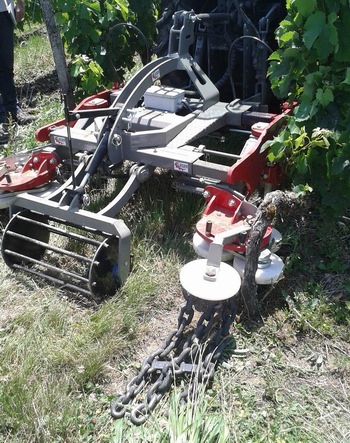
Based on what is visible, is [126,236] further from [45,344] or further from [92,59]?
[92,59]

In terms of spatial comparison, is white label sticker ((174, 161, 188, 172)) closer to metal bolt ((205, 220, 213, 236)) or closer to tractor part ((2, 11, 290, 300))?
Result: tractor part ((2, 11, 290, 300))

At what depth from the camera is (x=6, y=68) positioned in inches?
205

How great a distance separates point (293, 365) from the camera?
99.2 inches

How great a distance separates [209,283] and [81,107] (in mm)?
1871

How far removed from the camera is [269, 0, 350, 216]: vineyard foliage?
2859mm

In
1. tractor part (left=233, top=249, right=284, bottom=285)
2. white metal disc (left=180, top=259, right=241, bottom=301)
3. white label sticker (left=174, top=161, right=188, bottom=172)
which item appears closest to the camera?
white metal disc (left=180, top=259, right=241, bottom=301)

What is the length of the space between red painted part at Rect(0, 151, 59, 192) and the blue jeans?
1773 mm

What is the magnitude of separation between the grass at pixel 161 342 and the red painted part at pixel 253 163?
1.14 feet

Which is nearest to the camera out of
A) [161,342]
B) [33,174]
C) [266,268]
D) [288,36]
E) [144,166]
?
[161,342]

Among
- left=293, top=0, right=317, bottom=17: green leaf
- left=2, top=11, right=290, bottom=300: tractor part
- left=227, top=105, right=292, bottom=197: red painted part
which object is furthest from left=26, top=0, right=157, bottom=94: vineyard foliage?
left=293, top=0, right=317, bottom=17: green leaf

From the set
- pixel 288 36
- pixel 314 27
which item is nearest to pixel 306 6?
pixel 314 27

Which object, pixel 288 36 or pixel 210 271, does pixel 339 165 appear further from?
pixel 210 271

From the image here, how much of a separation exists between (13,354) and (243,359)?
1010 mm

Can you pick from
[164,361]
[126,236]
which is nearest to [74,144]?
[126,236]
